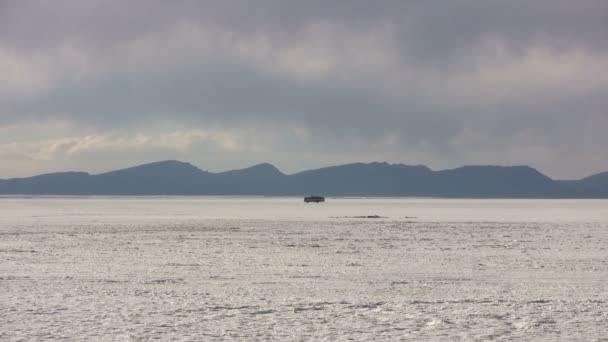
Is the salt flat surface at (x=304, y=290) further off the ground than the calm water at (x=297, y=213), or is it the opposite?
the calm water at (x=297, y=213)

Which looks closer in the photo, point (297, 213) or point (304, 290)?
point (304, 290)

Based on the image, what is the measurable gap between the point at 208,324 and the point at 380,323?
246cm

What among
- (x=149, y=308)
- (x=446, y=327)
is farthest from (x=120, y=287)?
(x=446, y=327)

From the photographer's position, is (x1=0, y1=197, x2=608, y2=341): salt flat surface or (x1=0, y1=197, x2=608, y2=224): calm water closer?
(x1=0, y1=197, x2=608, y2=341): salt flat surface

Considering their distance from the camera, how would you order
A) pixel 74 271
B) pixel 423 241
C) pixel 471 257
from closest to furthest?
pixel 74 271 → pixel 471 257 → pixel 423 241

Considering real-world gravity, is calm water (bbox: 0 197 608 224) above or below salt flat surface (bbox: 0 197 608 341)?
above

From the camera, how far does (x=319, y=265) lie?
17250 mm

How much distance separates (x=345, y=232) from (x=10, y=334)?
21.6 meters

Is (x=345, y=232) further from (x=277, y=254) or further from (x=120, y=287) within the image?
(x=120, y=287)

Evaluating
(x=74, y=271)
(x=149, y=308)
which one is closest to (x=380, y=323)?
(x=149, y=308)

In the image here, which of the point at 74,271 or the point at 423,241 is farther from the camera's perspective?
the point at 423,241

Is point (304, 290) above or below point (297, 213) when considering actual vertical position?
below

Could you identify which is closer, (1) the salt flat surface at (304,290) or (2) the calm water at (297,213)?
(1) the salt flat surface at (304,290)

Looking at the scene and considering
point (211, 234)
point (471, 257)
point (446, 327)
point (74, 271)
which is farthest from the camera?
point (211, 234)
